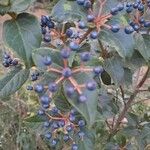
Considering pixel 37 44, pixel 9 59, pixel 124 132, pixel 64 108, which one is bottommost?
pixel 124 132

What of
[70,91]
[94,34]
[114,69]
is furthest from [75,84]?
[114,69]

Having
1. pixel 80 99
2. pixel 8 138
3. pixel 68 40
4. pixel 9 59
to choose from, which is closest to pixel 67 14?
pixel 68 40

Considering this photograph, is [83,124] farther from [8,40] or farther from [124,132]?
[124,132]

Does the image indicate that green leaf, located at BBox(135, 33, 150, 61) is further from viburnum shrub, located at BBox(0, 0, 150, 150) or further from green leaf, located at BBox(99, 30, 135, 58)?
green leaf, located at BBox(99, 30, 135, 58)

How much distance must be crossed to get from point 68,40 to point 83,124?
22cm

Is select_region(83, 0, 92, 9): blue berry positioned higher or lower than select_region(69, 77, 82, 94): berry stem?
higher

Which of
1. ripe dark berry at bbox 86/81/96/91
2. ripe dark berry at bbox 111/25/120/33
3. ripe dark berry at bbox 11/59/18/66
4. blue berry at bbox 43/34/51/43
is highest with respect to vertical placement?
ripe dark berry at bbox 111/25/120/33

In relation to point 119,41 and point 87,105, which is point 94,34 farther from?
point 87,105

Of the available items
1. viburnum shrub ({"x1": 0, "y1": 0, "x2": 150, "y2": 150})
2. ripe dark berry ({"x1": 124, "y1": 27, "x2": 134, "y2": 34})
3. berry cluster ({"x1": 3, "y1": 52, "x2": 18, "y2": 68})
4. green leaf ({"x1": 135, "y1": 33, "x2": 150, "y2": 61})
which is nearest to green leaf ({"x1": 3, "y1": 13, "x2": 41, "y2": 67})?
viburnum shrub ({"x1": 0, "y1": 0, "x2": 150, "y2": 150})

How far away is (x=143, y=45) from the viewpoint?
4.38ft

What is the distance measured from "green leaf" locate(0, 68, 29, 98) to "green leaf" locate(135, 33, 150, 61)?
33 centimetres

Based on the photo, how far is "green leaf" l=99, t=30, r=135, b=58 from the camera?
113 centimetres

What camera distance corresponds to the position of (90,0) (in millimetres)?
1185

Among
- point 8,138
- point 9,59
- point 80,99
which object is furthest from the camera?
point 8,138
